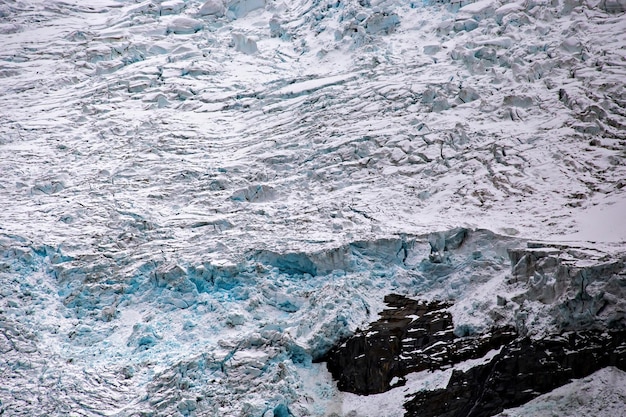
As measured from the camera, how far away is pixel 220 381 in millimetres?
11078

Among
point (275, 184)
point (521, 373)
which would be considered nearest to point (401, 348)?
point (521, 373)

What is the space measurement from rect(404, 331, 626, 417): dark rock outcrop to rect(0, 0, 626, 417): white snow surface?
1.16 ft

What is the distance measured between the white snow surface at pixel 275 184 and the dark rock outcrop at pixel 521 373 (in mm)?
352

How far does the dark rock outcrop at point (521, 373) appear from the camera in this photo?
9727mm

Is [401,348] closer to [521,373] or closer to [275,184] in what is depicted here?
[521,373]

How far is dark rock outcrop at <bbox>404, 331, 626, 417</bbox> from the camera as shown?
9.73 meters

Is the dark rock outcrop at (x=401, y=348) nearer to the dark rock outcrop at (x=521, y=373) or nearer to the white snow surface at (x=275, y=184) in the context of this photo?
the white snow surface at (x=275, y=184)

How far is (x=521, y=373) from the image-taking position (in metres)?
10.0

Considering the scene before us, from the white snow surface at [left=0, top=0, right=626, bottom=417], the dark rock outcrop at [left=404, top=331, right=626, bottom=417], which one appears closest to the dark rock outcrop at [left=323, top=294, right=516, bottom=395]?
the white snow surface at [left=0, top=0, right=626, bottom=417]

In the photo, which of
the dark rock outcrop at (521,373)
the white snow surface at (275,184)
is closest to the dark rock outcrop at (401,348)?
the white snow surface at (275,184)

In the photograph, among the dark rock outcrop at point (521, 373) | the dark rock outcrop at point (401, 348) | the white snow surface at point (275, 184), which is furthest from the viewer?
the white snow surface at point (275, 184)

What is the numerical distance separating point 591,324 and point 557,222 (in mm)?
2742

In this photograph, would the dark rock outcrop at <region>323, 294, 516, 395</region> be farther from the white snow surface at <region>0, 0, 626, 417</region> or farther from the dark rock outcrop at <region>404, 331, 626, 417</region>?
the dark rock outcrop at <region>404, 331, 626, 417</region>

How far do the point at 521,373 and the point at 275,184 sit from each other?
716cm
